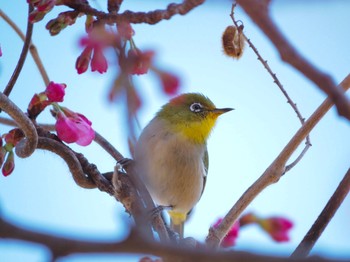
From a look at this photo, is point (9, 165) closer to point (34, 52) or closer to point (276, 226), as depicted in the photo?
point (34, 52)

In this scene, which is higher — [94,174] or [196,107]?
[196,107]

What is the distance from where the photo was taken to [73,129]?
240 centimetres

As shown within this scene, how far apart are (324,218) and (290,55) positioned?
52.1 inches

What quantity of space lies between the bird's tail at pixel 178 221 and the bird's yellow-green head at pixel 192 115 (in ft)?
2.41

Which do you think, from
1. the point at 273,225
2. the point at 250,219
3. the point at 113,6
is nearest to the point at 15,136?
the point at 113,6

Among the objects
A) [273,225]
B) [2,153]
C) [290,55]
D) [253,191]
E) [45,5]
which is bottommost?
[290,55]

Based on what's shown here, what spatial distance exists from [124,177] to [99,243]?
1668 millimetres

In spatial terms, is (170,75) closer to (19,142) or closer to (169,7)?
(169,7)

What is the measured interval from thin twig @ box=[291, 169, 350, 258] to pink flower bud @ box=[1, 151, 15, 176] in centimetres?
130

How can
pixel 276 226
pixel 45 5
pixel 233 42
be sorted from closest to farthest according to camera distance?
1. pixel 45 5
2. pixel 233 42
3. pixel 276 226

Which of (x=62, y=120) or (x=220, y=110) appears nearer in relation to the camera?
(x=62, y=120)

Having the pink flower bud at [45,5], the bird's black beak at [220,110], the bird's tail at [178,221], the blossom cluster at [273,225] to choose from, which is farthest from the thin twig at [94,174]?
the bird's black beak at [220,110]

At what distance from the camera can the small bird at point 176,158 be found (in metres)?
4.45

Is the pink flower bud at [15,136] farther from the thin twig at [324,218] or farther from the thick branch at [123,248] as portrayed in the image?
the thick branch at [123,248]
